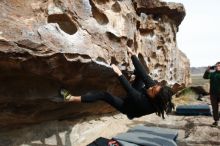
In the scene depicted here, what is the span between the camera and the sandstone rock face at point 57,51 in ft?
14.8

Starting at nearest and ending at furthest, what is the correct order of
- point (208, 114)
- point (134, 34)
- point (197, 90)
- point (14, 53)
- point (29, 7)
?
point (14, 53) < point (29, 7) < point (134, 34) < point (208, 114) < point (197, 90)

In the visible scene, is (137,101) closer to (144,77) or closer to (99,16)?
(144,77)

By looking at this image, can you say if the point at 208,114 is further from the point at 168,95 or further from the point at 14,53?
the point at 14,53

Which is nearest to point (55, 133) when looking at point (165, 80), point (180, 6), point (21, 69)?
point (21, 69)

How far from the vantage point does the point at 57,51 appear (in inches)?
190

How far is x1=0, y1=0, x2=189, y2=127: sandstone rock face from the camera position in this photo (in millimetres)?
4520

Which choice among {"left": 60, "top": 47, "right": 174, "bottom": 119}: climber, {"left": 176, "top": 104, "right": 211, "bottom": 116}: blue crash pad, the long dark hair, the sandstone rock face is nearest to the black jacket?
{"left": 60, "top": 47, "right": 174, "bottom": 119}: climber

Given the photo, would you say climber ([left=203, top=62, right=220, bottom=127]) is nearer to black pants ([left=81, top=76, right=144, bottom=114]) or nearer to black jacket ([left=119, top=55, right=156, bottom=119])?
black jacket ([left=119, top=55, right=156, bottom=119])

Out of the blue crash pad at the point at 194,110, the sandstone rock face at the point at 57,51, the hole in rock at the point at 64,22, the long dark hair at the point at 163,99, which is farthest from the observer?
the blue crash pad at the point at 194,110

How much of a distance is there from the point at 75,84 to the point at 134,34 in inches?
82.5

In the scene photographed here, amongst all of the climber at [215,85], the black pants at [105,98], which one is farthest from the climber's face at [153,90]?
the climber at [215,85]

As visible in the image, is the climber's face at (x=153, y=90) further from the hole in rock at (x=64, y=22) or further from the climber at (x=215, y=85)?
the climber at (x=215, y=85)

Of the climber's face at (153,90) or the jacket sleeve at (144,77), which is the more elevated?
the jacket sleeve at (144,77)

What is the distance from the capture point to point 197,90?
691 inches
